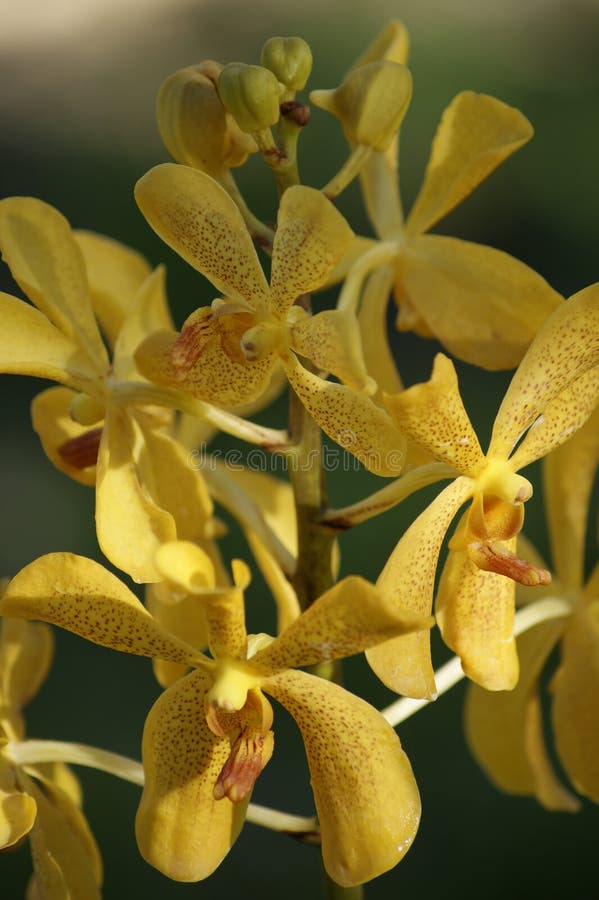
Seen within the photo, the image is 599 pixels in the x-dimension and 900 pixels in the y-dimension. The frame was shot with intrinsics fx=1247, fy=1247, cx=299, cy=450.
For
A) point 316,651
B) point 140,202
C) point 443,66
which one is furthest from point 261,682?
point 443,66

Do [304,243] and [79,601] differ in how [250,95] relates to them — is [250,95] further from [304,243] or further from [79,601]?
[79,601]

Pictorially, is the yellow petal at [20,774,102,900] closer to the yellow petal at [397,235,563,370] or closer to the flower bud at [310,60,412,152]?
the yellow petal at [397,235,563,370]

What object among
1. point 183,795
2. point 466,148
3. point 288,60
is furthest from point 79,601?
point 466,148

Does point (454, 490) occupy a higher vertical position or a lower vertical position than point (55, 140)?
higher

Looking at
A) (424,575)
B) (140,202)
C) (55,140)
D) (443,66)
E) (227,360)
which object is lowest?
(55,140)

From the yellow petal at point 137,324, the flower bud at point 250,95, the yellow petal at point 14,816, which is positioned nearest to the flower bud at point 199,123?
the flower bud at point 250,95

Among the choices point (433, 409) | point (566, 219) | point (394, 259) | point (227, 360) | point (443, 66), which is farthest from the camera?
point (443, 66)

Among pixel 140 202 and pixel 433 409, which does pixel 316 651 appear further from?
pixel 140 202

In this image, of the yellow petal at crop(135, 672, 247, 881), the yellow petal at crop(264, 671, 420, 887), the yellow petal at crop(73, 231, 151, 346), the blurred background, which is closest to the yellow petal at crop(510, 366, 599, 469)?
the yellow petal at crop(264, 671, 420, 887)
